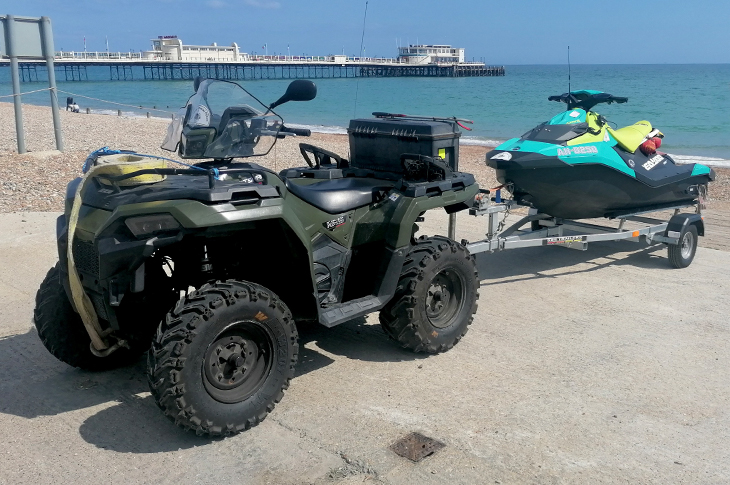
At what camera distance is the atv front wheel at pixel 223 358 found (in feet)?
11.4

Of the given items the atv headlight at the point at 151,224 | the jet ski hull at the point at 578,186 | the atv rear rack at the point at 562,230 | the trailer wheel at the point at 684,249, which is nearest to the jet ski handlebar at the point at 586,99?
the jet ski hull at the point at 578,186

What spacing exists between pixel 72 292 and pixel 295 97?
5.35 feet

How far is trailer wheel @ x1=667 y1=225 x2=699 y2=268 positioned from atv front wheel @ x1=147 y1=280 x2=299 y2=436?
4.78 metres

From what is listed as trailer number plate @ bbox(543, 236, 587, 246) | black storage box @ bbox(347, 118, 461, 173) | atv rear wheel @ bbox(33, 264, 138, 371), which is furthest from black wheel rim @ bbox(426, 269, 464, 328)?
atv rear wheel @ bbox(33, 264, 138, 371)

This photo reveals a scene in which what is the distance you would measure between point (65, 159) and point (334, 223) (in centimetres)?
973

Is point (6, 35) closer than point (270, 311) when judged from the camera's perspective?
No

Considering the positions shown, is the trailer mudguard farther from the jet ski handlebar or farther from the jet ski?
the jet ski handlebar

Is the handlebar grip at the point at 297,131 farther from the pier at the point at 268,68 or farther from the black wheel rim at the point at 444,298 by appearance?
the pier at the point at 268,68

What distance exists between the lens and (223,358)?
3.74m

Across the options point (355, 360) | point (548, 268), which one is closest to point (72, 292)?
point (355, 360)

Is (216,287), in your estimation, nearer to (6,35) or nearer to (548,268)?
(548,268)

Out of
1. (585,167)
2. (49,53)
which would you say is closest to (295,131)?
(585,167)

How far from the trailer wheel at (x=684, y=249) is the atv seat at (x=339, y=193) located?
363 centimetres

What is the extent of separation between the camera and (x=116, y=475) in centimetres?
338
